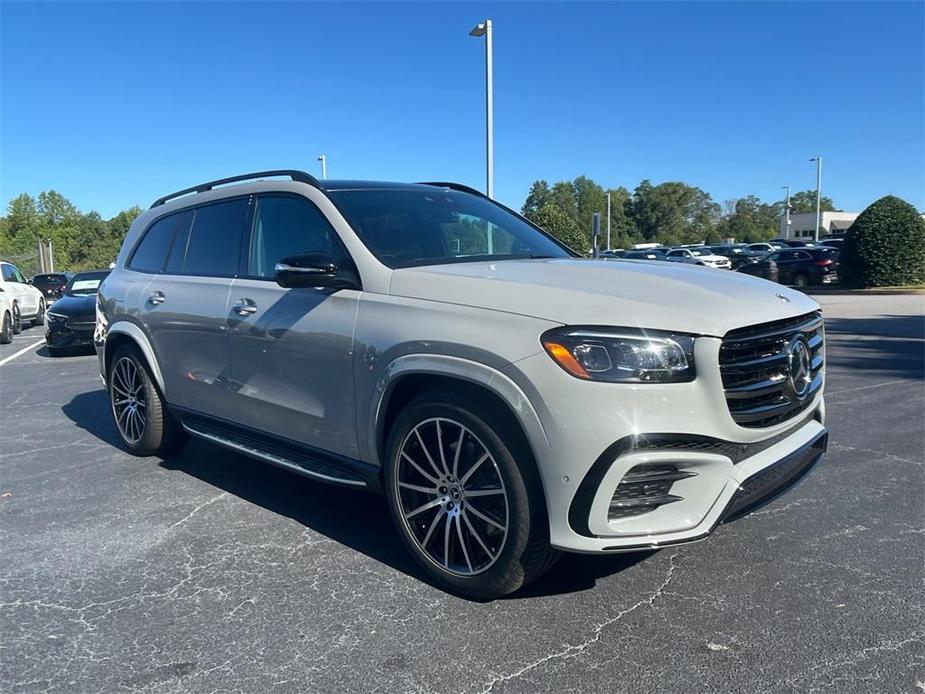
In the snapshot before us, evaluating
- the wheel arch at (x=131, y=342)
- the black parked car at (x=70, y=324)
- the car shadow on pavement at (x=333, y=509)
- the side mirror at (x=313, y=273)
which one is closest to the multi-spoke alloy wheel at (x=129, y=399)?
the wheel arch at (x=131, y=342)

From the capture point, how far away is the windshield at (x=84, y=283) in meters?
14.4

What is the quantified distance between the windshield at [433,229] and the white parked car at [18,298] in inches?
572

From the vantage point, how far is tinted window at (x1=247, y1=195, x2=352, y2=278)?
380 cm

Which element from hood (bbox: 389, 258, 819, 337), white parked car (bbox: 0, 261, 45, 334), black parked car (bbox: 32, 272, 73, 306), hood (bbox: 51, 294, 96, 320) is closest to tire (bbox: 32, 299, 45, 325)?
white parked car (bbox: 0, 261, 45, 334)

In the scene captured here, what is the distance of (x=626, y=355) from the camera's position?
2688mm

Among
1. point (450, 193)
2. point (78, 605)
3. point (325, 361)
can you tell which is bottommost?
point (78, 605)

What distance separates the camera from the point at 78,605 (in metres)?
3.19

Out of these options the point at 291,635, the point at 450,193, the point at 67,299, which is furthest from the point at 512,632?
the point at 67,299

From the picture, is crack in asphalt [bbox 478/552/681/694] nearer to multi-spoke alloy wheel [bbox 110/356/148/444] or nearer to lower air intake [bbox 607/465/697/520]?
lower air intake [bbox 607/465/697/520]

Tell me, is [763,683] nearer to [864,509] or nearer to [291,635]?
[291,635]

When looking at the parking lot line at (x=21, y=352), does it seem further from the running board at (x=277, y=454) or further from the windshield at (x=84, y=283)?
the running board at (x=277, y=454)

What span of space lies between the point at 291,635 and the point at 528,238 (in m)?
2.65

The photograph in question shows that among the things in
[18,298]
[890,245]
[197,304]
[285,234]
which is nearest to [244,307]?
[285,234]

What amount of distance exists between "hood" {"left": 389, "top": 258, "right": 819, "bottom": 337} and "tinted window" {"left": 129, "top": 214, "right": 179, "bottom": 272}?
2.63m
